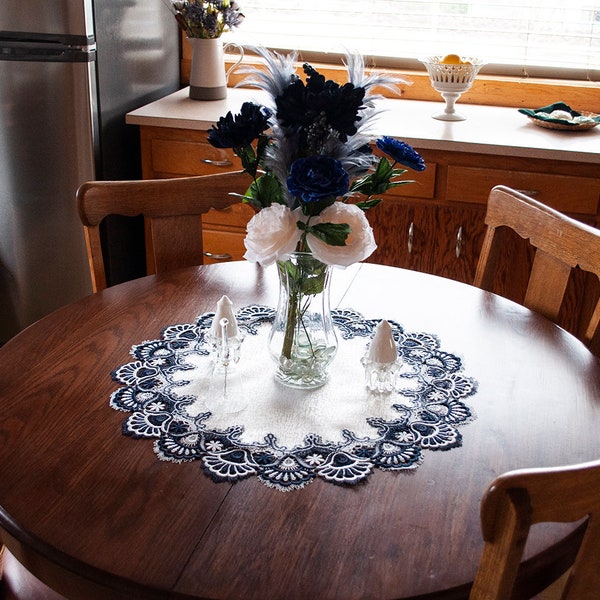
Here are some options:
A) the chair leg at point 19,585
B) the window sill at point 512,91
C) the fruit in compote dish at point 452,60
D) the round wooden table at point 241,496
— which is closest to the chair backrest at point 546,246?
the round wooden table at point 241,496

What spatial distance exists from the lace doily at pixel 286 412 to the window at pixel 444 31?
1.90m

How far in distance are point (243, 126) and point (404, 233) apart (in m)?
1.56

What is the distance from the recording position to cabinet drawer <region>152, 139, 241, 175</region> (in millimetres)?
2721

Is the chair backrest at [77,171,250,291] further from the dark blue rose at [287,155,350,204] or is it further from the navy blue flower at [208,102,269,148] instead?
the dark blue rose at [287,155,350,204]

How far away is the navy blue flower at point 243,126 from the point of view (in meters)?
1.19

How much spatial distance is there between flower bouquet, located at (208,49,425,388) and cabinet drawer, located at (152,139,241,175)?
1.47m

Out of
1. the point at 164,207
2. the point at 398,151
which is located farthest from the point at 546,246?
the point at 164,207

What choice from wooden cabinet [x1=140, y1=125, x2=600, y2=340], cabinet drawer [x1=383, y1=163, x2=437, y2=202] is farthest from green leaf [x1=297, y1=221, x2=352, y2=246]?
cabinet drawer [x1=383, y1=163, x2=437, y2=202]

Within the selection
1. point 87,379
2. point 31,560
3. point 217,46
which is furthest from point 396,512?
point 217,46

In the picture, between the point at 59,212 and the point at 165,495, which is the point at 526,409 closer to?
the point at 165,495

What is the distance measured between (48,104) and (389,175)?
1592 millimetres

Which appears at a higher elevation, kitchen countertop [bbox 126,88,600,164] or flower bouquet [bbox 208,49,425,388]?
flower bouquet [bbox 208,49,425,388]

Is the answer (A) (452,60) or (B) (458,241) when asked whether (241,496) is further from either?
(A) (452,60)

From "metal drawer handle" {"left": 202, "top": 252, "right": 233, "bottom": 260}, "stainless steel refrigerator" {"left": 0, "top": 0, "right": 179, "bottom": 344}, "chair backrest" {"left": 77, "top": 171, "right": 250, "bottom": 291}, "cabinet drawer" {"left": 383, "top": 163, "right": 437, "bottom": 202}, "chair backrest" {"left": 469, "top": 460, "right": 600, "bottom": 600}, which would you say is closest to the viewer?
"chair backrest" {"left": 469, "top": 460, "right": 600, "bottom": 600}
